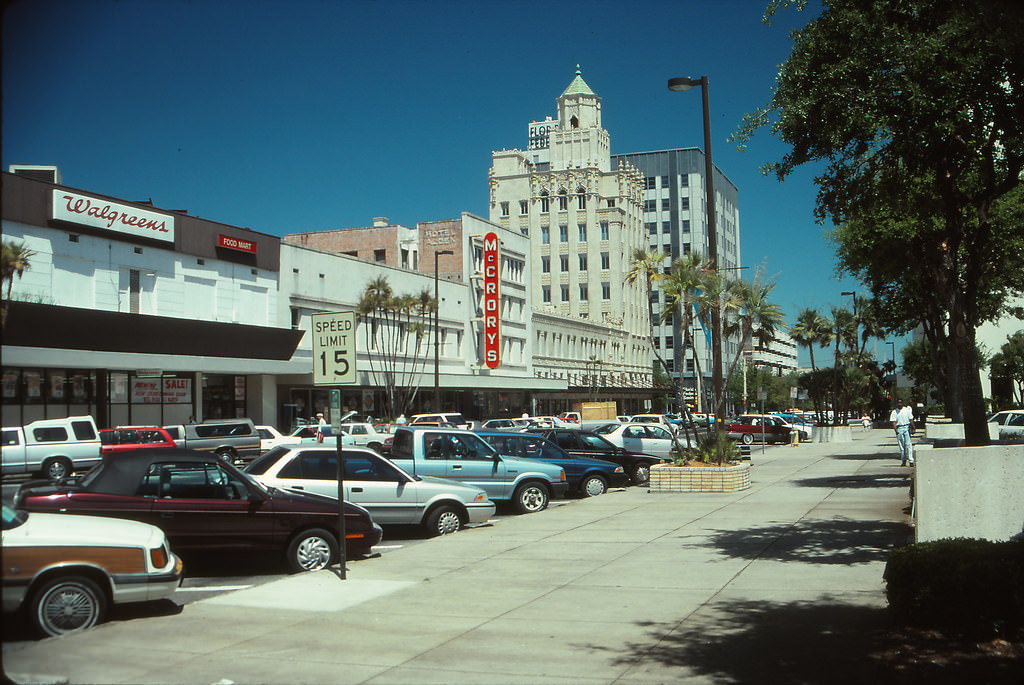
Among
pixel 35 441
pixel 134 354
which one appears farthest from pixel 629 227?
pixel 35 441

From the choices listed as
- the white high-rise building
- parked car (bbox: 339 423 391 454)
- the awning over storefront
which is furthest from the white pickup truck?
the white high-rise building

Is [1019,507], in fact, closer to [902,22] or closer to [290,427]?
[902,22]

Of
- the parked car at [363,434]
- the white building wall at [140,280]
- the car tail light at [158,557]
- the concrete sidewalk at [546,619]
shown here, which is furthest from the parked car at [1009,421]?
the white building wall at [140,280]

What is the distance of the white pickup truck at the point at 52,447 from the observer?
26.4 meters

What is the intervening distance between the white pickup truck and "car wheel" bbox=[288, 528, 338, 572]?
17011 mm

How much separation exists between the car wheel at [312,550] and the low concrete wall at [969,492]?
692 centimetres

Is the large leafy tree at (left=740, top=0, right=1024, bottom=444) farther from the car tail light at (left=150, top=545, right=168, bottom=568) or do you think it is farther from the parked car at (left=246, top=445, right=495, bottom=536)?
the car tail light at (left=150, top=545, right=168, bottom=568)

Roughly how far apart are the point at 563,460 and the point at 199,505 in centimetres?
1168

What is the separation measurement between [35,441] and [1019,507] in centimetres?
2496

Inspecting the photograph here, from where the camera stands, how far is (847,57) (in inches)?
438

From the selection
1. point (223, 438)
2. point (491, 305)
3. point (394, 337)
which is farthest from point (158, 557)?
point (491, 305)

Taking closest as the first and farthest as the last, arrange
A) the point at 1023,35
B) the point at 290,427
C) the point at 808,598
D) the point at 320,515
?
the point at 1023,35 → the point at 808,598 → the point at 320,515 → the point at 290,427

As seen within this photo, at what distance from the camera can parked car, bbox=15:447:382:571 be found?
1125cm

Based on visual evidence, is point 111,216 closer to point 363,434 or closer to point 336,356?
point 363,434
